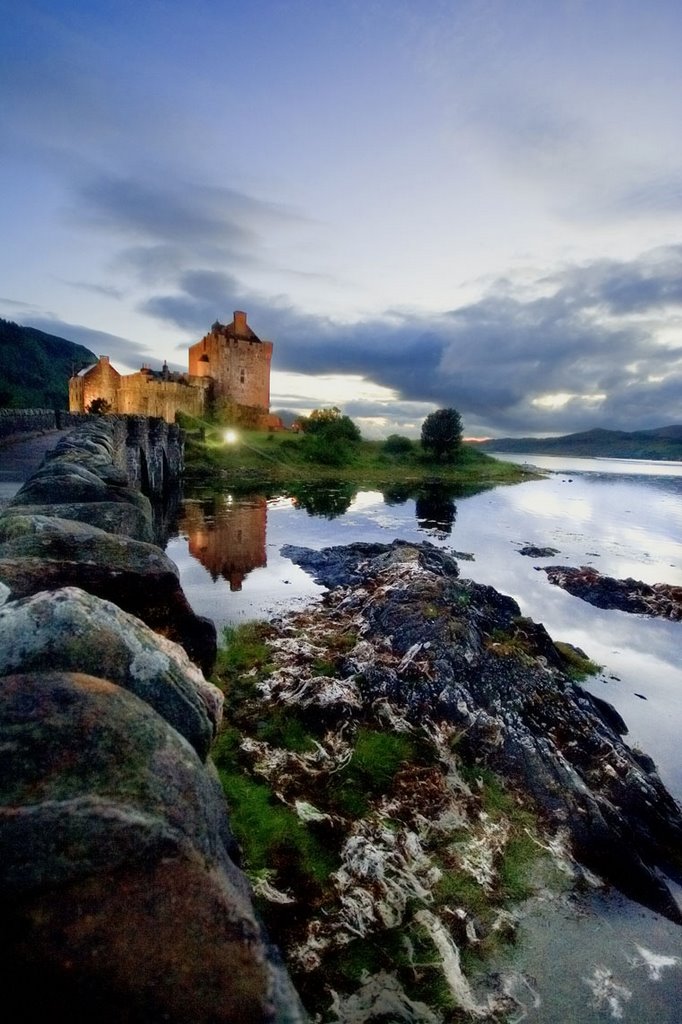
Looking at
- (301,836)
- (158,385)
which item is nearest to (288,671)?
(301,836)

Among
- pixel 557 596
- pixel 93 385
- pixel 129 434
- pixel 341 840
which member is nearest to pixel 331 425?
pixel 93 385

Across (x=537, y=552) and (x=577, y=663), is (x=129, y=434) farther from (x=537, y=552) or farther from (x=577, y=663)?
(x=577, y=663)

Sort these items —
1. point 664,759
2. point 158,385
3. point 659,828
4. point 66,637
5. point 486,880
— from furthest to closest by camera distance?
1. point 158,385
2. point 664,759
3. point 659,828
4. point 486,880
5. point 66,637

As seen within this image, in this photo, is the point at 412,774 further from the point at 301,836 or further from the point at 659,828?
the point at 659,828

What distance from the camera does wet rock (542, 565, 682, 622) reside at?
1750 cm

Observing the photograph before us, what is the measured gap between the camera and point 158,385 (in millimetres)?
76562

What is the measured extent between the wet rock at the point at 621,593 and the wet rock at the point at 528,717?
756 cm

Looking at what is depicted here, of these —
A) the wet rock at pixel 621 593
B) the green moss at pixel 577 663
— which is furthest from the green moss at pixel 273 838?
the wet rock at pixel 621 593

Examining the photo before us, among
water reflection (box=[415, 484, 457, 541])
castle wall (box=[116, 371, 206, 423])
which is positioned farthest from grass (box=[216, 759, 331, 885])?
castle wall (box=[116, 371, 206, 423])

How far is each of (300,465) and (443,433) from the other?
3195 cm

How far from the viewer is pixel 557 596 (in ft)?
62.7

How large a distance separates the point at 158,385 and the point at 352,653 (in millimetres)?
75200

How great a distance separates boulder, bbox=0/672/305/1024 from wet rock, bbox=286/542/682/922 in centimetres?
523

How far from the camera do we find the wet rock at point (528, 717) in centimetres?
625
